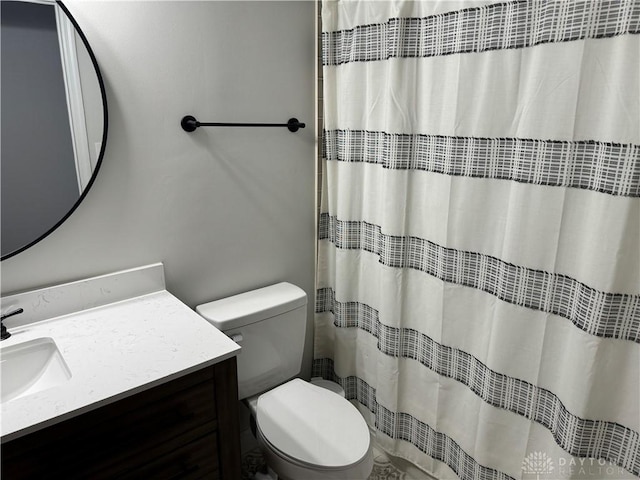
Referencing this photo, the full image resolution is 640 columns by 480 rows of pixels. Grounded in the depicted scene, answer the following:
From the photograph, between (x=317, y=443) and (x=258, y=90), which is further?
(x=258, y=90)

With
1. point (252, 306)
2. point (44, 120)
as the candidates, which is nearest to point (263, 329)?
point (252, 306)

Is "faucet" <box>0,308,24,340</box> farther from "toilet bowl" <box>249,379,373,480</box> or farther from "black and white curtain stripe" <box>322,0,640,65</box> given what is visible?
"black and white curtain stripe" <box>322,0,640,65</box>

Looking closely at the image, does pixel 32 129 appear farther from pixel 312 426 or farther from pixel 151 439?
pixel 312 426

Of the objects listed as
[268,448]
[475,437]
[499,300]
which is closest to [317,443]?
[268,448]

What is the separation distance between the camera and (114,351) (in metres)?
1.18

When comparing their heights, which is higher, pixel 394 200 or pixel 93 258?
pixel 394 200

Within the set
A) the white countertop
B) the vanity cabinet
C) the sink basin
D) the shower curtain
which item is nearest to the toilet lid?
the vanity cabinet

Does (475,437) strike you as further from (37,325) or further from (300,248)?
(37,325)

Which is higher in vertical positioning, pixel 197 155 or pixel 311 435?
pixel 197 155

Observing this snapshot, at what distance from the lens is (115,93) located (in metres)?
1.37

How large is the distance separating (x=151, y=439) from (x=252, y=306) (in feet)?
2.11

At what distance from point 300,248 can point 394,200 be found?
56cm

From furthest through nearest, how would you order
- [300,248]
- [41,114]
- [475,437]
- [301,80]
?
[300,248]
[301,80]
[475,437]
[41,114]

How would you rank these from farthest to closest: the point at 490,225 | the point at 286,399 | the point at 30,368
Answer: the point at 286,399 < the point at 490,225 < the point at 30,368
